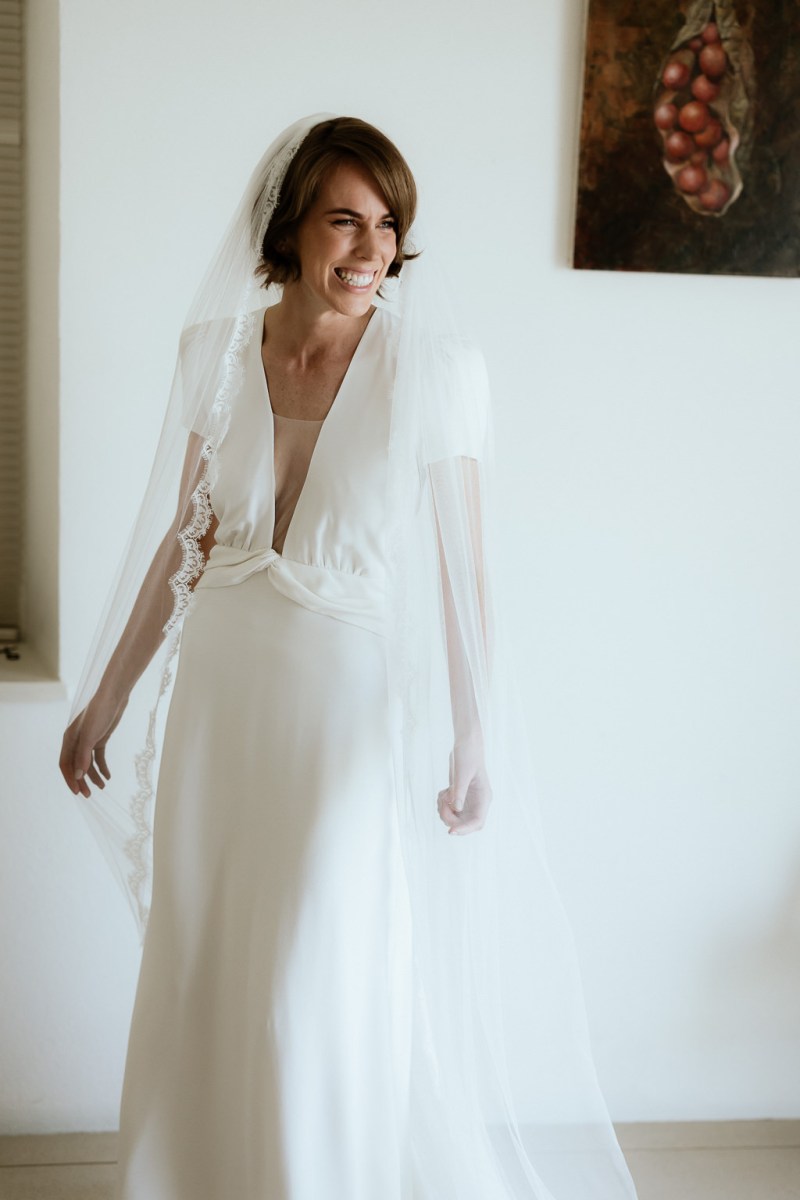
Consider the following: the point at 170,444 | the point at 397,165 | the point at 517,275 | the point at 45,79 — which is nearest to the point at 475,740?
the point at 170,444

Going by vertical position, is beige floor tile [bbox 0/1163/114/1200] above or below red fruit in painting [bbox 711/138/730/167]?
below

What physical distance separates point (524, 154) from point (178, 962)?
5.13 ft

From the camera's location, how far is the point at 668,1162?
2311mm

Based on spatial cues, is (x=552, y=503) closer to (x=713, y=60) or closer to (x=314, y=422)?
(x=314, y=422)

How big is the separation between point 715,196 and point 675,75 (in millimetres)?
234

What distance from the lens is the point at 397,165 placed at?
5.32 ft

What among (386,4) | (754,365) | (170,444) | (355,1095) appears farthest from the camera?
(754,365)

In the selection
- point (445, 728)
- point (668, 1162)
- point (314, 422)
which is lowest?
point (668, 1162)

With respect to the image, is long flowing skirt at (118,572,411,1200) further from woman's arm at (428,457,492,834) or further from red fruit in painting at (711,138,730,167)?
red fruit in painting at (711,138,730,167)

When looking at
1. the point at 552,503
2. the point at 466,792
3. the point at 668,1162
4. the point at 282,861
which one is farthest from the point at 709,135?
the point at 668,1162

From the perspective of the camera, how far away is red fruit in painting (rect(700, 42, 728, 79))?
2.23m

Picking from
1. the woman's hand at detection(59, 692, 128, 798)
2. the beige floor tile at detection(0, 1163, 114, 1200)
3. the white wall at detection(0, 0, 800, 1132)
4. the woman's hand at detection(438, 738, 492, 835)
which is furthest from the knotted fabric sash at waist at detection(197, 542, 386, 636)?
the beige floor tile at detection(0, 1163, 114, 1200)

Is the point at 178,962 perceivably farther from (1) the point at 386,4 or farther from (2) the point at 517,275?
(1) the point at 386,4

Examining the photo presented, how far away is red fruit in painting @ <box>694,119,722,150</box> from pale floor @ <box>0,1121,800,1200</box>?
195 cm
